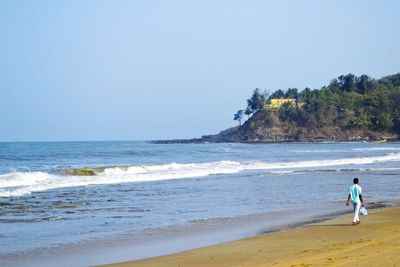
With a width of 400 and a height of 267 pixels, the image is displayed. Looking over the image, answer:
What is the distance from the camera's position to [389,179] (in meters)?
31.5

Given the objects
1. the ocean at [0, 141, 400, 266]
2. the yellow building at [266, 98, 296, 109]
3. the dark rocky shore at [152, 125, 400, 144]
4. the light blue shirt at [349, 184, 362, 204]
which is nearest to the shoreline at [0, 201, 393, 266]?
the ocean at [0, 141, 400, 266]

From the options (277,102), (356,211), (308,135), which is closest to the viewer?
(356,211)

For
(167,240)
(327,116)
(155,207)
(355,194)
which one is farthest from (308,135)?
(167,240)

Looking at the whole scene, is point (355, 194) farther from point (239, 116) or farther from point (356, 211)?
point (239, 116)

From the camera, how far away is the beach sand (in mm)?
9930

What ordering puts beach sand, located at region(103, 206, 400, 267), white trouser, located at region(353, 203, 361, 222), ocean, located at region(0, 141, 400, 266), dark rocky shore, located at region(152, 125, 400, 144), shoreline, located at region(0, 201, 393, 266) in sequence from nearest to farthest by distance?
beach sand, located at region(103, 206, 400, 267)
shoreline, located at region(0, 201, 393, 266)
ocean, located at region(0, 141, 400, 266)
white trouser, located at region(353, 203, 361, 222)
dark rocky shore, located at region(152, 125, 400, 144)

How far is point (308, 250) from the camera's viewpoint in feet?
37.2

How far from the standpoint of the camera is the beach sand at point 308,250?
9930 mm

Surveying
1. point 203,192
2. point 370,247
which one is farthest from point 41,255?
point 203,192

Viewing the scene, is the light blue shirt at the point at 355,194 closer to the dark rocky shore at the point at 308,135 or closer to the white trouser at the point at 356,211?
the white trouser at the point at 356,211

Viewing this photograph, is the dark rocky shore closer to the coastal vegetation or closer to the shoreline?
the coastal vegetation

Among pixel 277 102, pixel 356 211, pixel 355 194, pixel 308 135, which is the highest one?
pixel 277 102

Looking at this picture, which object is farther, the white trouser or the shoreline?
the white trouser

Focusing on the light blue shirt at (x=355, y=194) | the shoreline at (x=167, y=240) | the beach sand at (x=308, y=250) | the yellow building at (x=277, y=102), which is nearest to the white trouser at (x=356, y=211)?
the light blue shirt at (x=355, y=194)
